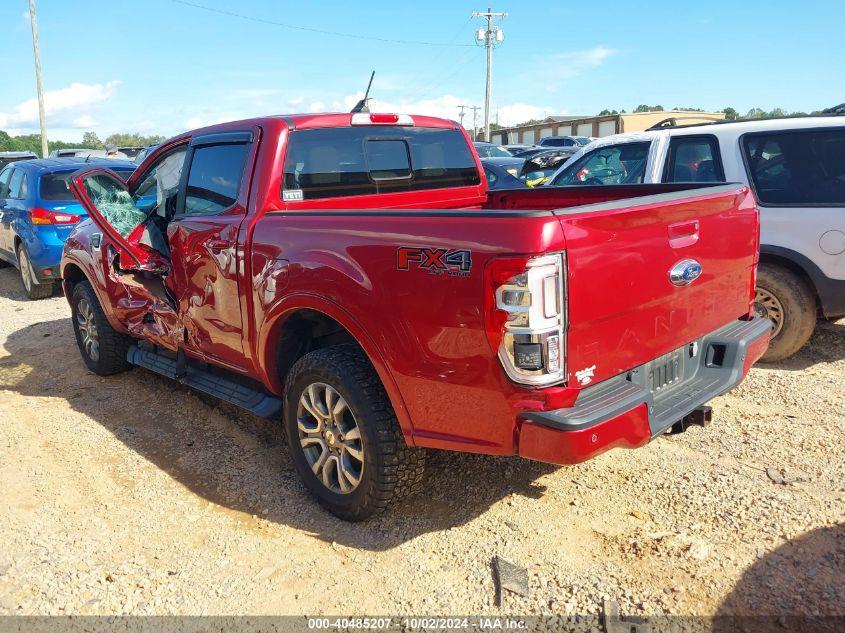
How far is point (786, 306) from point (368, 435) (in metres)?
3.69

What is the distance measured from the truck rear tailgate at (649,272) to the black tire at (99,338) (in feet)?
13.9

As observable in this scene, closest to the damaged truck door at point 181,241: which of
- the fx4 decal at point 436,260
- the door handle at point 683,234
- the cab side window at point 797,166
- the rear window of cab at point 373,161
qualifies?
the rear window of cab at point 373,161

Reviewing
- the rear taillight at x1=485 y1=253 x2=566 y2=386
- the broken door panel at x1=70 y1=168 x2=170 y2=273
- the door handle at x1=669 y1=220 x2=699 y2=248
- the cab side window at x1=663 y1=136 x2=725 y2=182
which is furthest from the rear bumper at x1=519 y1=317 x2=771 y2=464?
the broken door panel at x1=70 y1=168 x2=170 y2=273

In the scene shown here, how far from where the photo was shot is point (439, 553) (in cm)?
310

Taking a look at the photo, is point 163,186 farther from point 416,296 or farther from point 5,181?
point 5,181

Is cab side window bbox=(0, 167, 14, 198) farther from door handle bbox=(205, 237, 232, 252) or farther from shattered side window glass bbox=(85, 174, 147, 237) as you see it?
door handle bbox=(205, 237, 232, 252)

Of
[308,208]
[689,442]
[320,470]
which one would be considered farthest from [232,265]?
[689,442]

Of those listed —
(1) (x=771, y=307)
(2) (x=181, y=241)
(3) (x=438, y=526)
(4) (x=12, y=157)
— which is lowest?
(3) (x=438, y=526)

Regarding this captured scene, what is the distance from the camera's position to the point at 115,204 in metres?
4.98

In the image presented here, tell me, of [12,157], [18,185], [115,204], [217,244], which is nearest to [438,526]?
[217,244]

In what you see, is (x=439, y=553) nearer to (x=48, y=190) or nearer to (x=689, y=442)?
(x=689, y=442)

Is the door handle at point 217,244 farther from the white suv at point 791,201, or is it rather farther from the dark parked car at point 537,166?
the white suv at point 791,201

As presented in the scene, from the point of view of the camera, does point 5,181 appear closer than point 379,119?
No

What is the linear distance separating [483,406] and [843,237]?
11.8 ft
